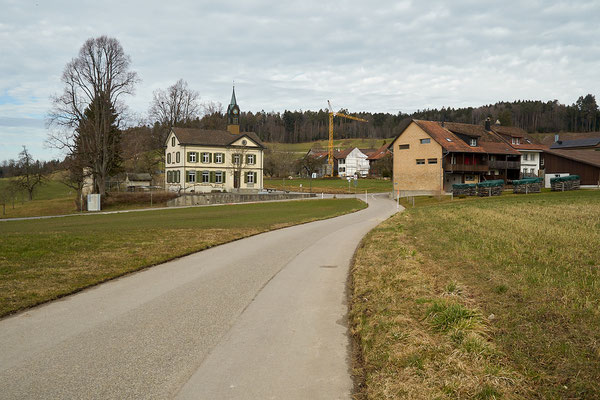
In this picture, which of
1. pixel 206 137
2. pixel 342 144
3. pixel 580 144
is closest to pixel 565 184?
pixel 206 137

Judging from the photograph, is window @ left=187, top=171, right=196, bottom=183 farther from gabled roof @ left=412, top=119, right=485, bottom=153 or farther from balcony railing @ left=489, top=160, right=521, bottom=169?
balcony railing @ left=489, top=160, right=521, bottom=169

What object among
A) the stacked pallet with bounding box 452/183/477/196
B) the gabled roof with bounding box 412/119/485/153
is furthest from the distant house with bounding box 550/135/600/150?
the stacked pallet with bounding box 452/183/477/196

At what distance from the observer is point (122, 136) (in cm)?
5847

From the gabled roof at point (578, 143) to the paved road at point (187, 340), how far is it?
9819 centimetres

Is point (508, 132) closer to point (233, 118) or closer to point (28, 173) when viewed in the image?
point (233, 118)

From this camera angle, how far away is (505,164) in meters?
67.4

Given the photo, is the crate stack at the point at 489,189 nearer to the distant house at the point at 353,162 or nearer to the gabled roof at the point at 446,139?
the gabled roof at the point at 446,139

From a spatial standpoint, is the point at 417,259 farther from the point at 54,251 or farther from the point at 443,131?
the point at 443,131

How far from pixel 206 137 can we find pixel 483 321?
210 feet

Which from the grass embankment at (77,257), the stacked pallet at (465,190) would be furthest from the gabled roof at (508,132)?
the grass embankment at (77,257)

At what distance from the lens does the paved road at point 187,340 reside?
17.9 ft

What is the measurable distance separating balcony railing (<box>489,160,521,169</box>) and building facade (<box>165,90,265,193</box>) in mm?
35607

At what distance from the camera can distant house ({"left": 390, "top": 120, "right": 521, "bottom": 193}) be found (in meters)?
61.8

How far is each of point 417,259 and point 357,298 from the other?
3574 millimetres
